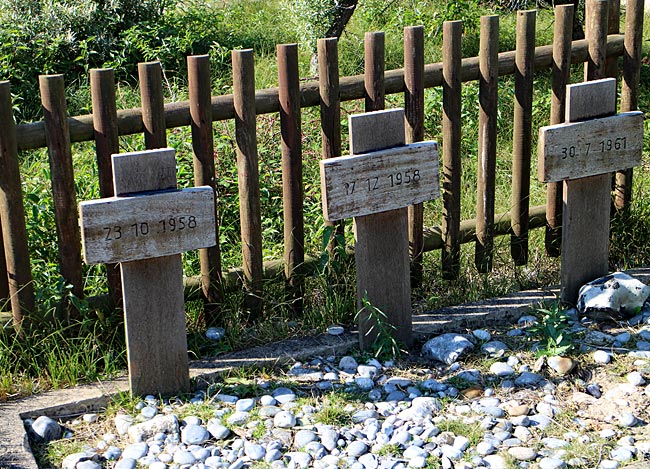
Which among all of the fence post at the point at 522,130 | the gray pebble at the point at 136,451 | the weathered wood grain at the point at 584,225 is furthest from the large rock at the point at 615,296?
the gray pebble at the point at 136,451

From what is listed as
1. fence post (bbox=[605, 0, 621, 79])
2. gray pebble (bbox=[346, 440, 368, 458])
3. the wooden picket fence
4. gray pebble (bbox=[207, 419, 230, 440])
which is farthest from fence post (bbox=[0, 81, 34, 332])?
fence post (bbox=[605, 0, 621, 79])

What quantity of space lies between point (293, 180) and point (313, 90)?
44cm

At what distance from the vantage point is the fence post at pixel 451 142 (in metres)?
4.62

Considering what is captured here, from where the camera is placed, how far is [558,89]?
497 centimetres

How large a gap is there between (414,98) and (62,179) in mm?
1729

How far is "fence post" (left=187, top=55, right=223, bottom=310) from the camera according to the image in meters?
4.16

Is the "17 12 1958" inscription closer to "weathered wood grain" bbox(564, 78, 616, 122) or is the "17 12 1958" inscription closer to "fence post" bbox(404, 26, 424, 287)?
"fence post" bbox(404, 26, 424, 287)

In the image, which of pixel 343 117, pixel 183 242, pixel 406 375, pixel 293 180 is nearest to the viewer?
pixel 183 242

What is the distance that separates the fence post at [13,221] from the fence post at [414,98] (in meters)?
1.86

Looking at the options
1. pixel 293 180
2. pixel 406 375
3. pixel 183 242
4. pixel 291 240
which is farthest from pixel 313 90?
pixel 406 375

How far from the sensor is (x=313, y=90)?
175 inches

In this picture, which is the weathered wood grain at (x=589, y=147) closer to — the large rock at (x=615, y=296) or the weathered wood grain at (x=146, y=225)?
the large rock at (x=615, y=296)

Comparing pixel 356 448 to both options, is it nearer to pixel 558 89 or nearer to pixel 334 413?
pixel 334 413

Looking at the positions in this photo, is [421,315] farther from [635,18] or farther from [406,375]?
[635,18]
